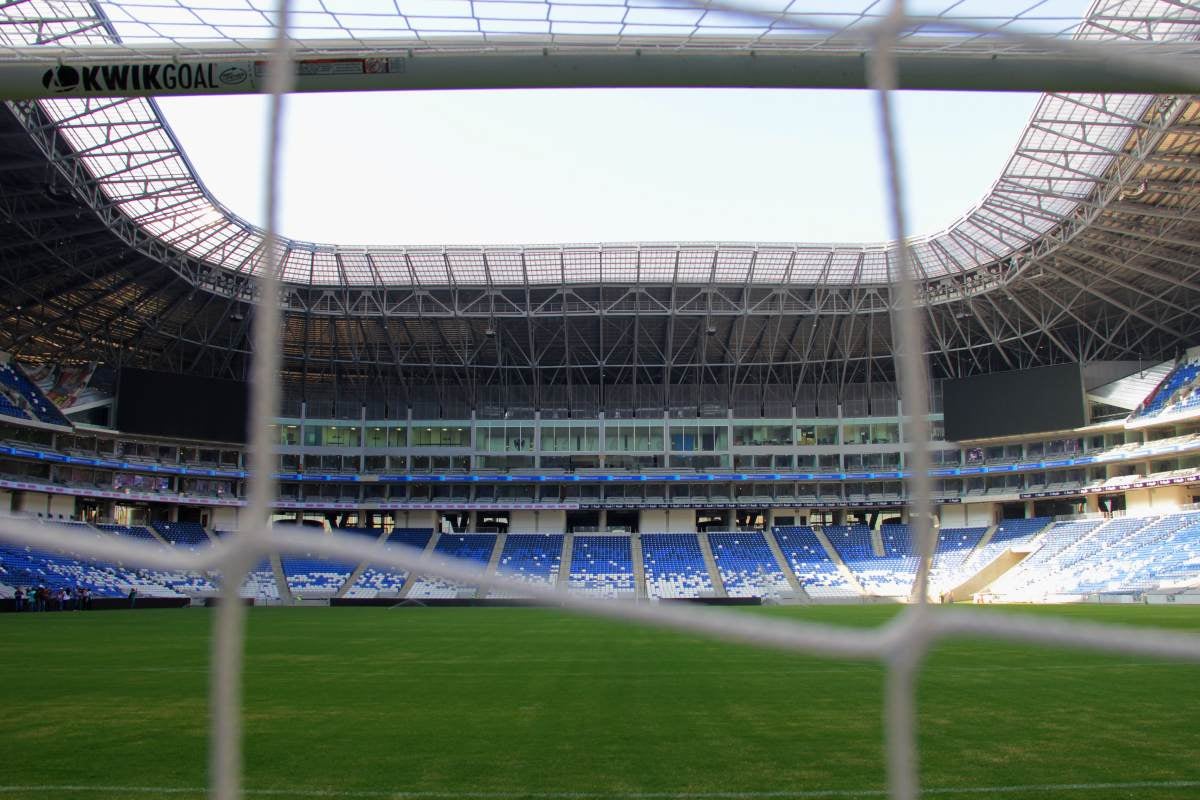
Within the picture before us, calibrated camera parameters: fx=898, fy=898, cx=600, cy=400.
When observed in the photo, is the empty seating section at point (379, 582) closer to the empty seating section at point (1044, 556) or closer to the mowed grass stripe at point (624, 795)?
the empty seating section at point (1044, 556)

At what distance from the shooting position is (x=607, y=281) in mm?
49781

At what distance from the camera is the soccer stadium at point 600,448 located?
17.5ft

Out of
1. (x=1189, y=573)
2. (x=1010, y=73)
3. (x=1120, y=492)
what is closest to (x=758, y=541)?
(x=1120, y=492)

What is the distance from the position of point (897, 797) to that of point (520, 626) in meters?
28.2

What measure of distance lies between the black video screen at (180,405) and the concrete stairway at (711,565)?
94.2ft

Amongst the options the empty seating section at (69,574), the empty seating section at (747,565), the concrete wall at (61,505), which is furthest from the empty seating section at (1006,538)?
the concrete wall at (61,505)

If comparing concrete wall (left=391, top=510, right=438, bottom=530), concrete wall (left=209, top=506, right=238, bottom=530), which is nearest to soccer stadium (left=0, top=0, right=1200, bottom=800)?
concrete wall (left=391, top=510, right=438, bottom=530)

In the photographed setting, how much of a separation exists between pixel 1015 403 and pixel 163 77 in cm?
5249

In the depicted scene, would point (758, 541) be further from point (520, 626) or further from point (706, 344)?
point (520, 626)

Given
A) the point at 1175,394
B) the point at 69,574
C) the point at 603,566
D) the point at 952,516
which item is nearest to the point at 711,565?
the point at 603,566

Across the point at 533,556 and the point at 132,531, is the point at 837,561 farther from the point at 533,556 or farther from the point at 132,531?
the point at 132,531

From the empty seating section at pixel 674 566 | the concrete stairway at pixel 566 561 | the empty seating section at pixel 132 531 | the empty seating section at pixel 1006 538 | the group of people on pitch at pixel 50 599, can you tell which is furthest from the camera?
the concrete stairway at pixel 566 561

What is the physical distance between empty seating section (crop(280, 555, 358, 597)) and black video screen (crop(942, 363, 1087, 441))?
36.0m

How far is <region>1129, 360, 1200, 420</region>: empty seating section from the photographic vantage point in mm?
45094
